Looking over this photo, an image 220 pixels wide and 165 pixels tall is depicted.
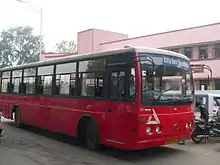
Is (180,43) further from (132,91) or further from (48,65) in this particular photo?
(132,91)

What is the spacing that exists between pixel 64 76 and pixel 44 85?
1.76 m

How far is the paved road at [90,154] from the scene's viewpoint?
27.4ft

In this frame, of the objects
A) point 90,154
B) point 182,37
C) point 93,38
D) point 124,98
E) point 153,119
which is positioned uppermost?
point 93,38

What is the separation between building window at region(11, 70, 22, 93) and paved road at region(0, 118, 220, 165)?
4.08 m

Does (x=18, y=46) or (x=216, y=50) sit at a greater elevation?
(x=18, y=46)

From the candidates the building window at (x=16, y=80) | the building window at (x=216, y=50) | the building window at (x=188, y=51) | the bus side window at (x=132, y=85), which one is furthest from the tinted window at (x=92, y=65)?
the building window at (x=188, y=51)

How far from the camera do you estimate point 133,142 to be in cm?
817

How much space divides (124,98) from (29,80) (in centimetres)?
690

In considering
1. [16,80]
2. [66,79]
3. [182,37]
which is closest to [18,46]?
[182,37]

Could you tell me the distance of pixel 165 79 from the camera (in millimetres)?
8883

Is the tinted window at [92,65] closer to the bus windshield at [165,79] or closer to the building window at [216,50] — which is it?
the bus windshield at [165,79]

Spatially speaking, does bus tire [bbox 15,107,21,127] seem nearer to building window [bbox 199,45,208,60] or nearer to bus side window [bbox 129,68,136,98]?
bus side window [bbox 129,68,136,98]

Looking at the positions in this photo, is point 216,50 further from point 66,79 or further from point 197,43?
point 66,79

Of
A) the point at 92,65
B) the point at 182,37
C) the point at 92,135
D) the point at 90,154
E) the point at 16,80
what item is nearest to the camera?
the point at 90,154
